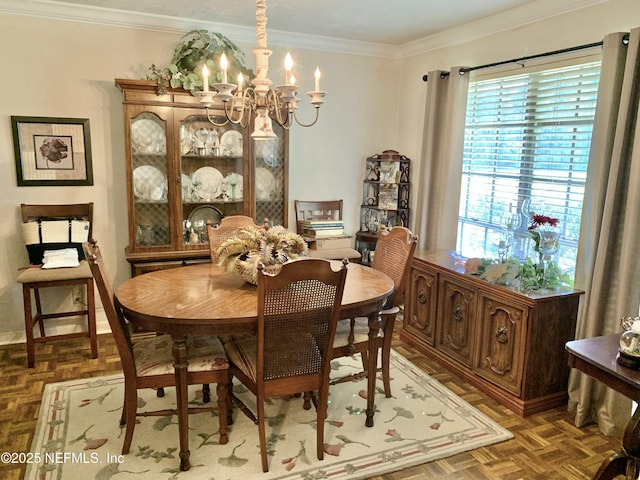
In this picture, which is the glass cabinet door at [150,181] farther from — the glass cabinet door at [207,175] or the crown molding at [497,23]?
the crown molding at [497,23]

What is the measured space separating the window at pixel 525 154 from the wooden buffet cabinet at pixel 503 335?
43 centimetres

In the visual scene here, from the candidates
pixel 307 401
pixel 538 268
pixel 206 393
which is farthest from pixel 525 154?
pixel 206 393

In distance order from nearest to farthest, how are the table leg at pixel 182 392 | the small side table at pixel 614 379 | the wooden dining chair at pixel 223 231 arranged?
1. the small side table at pixel 614 379
2. the table leg at pixel 182 392
3. the wooden dining chair at pixel 223 231

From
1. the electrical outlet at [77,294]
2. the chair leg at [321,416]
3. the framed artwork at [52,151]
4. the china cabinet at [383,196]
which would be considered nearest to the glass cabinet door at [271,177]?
the china cabinet at [383,196]

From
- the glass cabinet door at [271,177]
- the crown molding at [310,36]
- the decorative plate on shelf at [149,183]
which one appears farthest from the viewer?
the glass cabinet door at [271,177]

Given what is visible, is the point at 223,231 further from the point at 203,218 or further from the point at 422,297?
the point at 422,297

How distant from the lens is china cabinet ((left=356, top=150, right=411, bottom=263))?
452 centimetres

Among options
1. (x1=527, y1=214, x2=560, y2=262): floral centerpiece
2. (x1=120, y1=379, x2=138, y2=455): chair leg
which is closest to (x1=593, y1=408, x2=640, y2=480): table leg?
(x1=527, y1=214, x2=560, y2=262): floral centerpiece

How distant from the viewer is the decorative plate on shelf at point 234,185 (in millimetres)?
4004

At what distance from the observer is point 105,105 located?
3.73 metres

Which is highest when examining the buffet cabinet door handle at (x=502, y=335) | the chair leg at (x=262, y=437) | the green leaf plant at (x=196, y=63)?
the green leaf plant at (x=196, y=63)

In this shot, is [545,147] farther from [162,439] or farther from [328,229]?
[162,439]

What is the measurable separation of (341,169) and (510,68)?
1.76 meters

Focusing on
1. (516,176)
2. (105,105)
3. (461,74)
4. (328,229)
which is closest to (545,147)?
(516,176)
